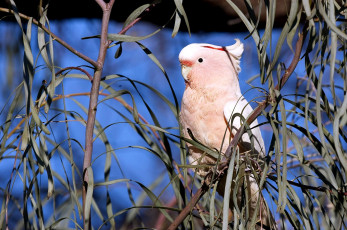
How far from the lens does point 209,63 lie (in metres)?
1.25

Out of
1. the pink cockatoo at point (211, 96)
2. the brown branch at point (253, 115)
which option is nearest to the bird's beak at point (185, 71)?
the pink cockatoo at point (211, 96)

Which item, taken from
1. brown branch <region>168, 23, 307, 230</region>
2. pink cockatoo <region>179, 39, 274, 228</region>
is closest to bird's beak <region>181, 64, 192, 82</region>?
pink cockatoo <region>179, 39, 274, 228</region>

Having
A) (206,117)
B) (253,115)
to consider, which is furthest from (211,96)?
(253,115)

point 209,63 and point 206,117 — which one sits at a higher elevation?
point 209,63

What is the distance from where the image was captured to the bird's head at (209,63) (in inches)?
48.9

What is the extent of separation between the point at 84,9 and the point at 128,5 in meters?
0.17

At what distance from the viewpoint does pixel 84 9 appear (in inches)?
71.4

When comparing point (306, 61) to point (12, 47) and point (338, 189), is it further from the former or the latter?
point (12, 47)

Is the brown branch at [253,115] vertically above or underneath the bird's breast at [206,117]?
above

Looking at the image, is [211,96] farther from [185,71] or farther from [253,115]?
[253,115]

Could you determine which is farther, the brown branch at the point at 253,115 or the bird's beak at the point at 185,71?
the bird's beak at the point at 185,71

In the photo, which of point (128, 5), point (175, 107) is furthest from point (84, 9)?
point (175, 107)

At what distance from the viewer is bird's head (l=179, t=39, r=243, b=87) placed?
Result: 1243 millimetres

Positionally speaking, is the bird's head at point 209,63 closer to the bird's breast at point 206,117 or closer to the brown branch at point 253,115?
the bird's breast at point 206,117
